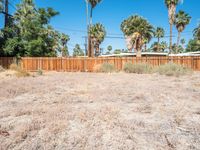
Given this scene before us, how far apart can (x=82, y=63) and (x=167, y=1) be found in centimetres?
1664

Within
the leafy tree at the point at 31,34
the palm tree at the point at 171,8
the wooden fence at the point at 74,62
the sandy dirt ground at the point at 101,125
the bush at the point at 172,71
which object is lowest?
the sandy dirt ground at the point at 101,125

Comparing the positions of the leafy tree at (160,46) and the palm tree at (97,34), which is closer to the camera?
the palm tree at (97,34)

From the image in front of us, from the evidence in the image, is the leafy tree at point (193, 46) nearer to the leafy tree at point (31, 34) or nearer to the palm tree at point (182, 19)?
the palm tree at point (182, 19)

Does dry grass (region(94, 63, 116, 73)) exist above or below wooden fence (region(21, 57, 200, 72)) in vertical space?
below

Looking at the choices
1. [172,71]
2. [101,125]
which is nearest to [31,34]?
[172,71]

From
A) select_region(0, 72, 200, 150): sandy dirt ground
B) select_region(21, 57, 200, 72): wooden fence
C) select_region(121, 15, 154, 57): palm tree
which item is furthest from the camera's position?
select_region(121, 15, 154, 57): palm tree

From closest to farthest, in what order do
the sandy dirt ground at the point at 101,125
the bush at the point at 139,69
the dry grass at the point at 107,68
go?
the sandy dirt ground at the point at 101,125 < the bush at the point at 139,69 < the dry grass at the point at 107,68

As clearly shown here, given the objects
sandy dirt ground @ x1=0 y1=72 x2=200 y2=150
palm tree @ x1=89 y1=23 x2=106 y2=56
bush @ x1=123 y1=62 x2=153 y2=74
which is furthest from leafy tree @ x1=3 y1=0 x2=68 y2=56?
sandy dirt ground @ x1=0 y1=72 x2=200 y2=150

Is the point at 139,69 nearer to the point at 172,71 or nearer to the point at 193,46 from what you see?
the point at 172,71

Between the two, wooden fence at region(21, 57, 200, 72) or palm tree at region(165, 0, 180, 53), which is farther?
palm tree at region(165, 0, 180, 53)

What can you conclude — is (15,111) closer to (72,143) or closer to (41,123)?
(41,123)

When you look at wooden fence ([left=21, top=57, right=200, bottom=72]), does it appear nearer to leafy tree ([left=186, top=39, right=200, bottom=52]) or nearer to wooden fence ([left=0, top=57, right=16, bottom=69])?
wooden fence ([left=0, top=57, right=16, bottom=69])

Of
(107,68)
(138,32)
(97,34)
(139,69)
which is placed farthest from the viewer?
(97,34)

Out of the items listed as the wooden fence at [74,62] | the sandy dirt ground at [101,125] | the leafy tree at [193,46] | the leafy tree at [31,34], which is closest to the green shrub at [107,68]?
the wooden fence at [74,62]
